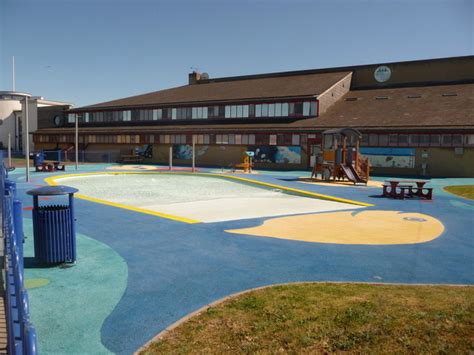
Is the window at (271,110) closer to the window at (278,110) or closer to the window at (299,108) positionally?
the window at (278,110)

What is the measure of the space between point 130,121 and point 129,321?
53.0 metres

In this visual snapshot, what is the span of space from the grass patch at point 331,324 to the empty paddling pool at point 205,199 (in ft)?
24.1

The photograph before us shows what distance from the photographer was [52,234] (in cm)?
852

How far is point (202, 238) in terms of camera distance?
11203mm

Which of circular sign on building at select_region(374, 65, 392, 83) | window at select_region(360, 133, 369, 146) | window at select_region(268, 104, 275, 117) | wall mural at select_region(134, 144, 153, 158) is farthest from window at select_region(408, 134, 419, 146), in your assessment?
wall mural at select_region(134, 144, 153, 158)

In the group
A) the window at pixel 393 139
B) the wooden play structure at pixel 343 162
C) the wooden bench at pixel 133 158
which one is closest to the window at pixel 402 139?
the window at pixel 393 139

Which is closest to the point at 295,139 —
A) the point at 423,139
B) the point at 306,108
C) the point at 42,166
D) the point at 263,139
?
the point at 263,139

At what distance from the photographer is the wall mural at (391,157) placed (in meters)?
35.5

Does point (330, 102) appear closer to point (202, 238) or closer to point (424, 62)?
point (424, 62)

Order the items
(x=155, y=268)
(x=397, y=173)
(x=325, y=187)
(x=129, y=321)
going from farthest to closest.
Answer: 1. (x=397, y=173)
2. (x=325, y=187)
3. (x=155, y=268)
4. (x=129, y=321)

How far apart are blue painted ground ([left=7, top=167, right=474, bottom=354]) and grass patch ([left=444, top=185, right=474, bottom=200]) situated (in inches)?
375

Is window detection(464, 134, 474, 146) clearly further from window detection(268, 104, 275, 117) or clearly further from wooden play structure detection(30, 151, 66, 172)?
wooden play structure detection(30, 151, 66, 172)

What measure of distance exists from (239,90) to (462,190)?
33999mm

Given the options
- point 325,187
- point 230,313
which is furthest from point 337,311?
point 325,187
